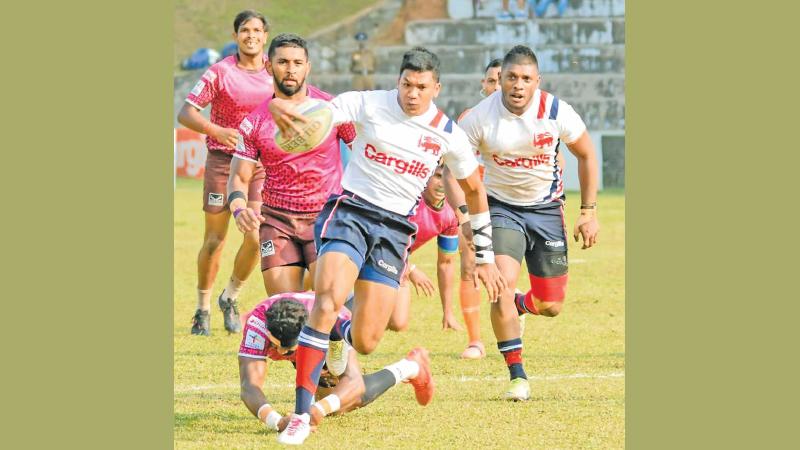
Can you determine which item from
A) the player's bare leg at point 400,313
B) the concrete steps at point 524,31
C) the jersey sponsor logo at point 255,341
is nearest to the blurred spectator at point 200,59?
the concrete steps at point 524,31

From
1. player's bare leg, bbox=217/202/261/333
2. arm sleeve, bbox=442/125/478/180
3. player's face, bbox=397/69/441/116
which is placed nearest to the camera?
player's face, bbox=397/69/441/116

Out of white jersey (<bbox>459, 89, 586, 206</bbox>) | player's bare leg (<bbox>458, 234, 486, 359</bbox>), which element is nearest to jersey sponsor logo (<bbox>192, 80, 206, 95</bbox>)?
player's bare leg (<bbox>458, 234, 486, 359</bbox>)

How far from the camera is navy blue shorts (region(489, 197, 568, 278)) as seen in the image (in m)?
10.0

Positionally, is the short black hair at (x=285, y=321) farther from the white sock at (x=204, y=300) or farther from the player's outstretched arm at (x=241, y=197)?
the white sock at (x=204, y=300)

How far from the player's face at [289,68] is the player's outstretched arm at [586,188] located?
6.73 feet

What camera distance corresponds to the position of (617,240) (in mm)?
21109

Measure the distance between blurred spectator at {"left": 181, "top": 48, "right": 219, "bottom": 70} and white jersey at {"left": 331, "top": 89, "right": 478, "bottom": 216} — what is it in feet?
105

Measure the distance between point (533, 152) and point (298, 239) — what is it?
1878mm

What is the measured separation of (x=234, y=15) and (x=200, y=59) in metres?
15.8

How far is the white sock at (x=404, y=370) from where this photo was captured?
897 centimetres

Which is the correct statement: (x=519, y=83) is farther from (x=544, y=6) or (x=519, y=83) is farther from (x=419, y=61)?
(x=544, y=6)

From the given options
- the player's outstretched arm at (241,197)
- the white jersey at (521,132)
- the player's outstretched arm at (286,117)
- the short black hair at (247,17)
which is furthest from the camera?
the short black hair at (247,17)

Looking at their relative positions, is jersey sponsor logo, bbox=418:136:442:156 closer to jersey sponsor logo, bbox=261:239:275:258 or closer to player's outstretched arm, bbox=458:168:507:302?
player's outstretched arm, bbox=458:168:507:302

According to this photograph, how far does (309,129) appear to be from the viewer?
25.7 feet
